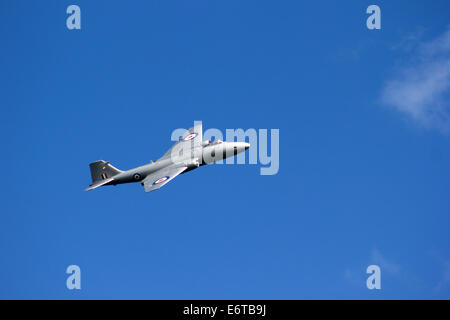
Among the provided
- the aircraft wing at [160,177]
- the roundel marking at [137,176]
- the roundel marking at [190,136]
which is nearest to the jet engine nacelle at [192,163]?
the aircraft wing at [160,177]

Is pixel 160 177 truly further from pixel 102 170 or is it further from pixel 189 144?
pixel 102 170

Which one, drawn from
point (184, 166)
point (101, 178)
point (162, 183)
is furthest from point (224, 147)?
point (101, 178)

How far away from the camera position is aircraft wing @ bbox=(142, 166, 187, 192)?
280ft

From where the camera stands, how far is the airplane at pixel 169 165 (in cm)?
9019

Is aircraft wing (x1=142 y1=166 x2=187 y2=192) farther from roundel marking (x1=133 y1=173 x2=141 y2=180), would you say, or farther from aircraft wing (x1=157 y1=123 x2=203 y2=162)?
aircraft wing (x1=157 y1=123 x2=203 y2=162)

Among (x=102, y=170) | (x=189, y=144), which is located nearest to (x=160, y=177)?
(x=189, y=144)

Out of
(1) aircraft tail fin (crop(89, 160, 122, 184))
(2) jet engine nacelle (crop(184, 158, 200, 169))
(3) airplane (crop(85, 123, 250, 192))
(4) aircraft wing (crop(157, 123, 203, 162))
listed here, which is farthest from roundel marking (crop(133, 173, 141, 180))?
(2) jet engine nacelle (crop(184, 158, 200, 169))

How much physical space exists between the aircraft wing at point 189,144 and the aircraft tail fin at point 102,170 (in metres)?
9.41
